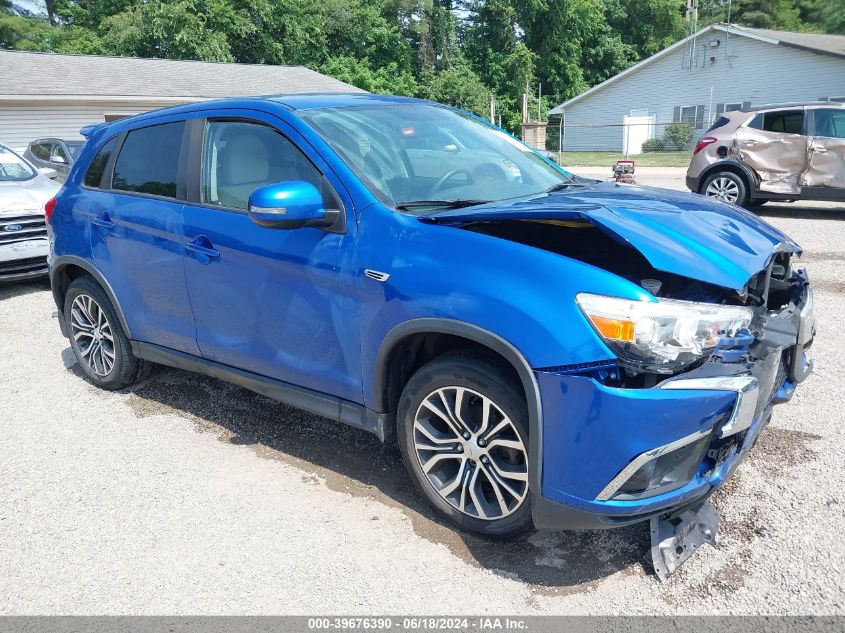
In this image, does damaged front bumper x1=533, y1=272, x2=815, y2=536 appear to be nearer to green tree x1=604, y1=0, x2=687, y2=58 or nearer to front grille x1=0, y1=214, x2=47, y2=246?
front grille x1=0, y1=214, x2=47, y2=246

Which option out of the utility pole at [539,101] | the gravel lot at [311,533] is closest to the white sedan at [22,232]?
the gravel lot at [311,533]

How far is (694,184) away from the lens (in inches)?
457

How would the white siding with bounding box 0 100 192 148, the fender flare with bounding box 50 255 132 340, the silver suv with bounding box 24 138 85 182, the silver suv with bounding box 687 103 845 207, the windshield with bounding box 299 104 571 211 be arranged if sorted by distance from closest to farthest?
the windshield with bounding box 299 104 571 211 < the fender flare with bounding box 50 255 132 340 < the silver suv with bounding box 687 103 845 207 < the silver suv with bounding box 24 138 85 182 < the white siding with bounding box 0 100 192 148

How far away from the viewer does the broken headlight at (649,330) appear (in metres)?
2.47

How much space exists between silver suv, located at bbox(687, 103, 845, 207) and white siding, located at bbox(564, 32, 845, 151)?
23.0m

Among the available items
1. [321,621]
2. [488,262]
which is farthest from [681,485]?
[321,621]

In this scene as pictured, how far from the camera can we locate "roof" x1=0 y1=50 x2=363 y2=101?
19969 millimetres

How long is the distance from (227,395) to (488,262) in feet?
9.13

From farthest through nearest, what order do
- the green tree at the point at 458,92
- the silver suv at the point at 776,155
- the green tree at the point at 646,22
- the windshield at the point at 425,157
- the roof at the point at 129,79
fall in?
the green tree at the point at 646,22
the green tree at the point at 458,92
the roof at the point at 129,79
the silver suv at the point at 776,155
the windshield at the point at 425,157

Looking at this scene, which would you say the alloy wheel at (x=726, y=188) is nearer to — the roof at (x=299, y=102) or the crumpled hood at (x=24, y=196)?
the roof at (x=299, y=102)

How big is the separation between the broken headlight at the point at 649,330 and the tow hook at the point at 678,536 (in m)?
0.70

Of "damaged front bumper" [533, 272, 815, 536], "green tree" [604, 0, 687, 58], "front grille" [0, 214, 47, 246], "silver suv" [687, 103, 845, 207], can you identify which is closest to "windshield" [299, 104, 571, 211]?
"damaged front bumper" [533, 272, 815, 536]

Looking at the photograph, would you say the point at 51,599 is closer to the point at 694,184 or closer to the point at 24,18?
the point at 694,184

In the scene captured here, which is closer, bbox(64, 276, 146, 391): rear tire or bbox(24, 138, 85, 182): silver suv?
bbox(64, 276, 146, 391): rear tire
